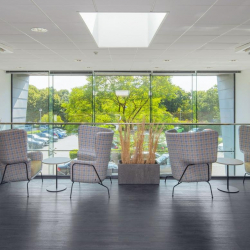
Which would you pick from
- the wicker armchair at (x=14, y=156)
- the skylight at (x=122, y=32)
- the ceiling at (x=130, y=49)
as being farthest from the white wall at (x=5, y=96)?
the wicker armchair at (x=14, y=156)

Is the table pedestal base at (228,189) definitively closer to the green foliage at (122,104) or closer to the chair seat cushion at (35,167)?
the chair seat cushion at (35,167)

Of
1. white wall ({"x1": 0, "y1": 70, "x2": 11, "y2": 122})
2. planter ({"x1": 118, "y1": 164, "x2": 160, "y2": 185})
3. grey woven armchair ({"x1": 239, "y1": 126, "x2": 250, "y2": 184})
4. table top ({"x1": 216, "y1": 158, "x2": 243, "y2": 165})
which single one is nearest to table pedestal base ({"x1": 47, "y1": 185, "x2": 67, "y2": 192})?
planter ({"x1": 118, "y1": 164, "x2": 160, "y2": 185})

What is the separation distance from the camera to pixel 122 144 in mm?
4484

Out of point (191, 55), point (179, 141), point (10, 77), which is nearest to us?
point (179, 141)

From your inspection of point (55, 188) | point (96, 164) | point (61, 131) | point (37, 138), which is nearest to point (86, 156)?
point (55, 188)

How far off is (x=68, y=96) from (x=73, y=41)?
18.8 feet

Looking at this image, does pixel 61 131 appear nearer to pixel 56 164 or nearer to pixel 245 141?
pixel 56 164

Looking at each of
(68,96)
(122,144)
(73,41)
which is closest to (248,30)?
(122,144)

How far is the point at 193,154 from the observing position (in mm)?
3736

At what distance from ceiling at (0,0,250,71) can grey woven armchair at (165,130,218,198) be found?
5.45 feet

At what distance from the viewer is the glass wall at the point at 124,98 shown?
1072cm

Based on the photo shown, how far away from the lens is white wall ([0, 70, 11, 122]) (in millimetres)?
10268

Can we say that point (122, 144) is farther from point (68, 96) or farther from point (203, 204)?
point (68, 96)

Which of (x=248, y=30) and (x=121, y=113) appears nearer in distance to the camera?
(x=248, y=30)
